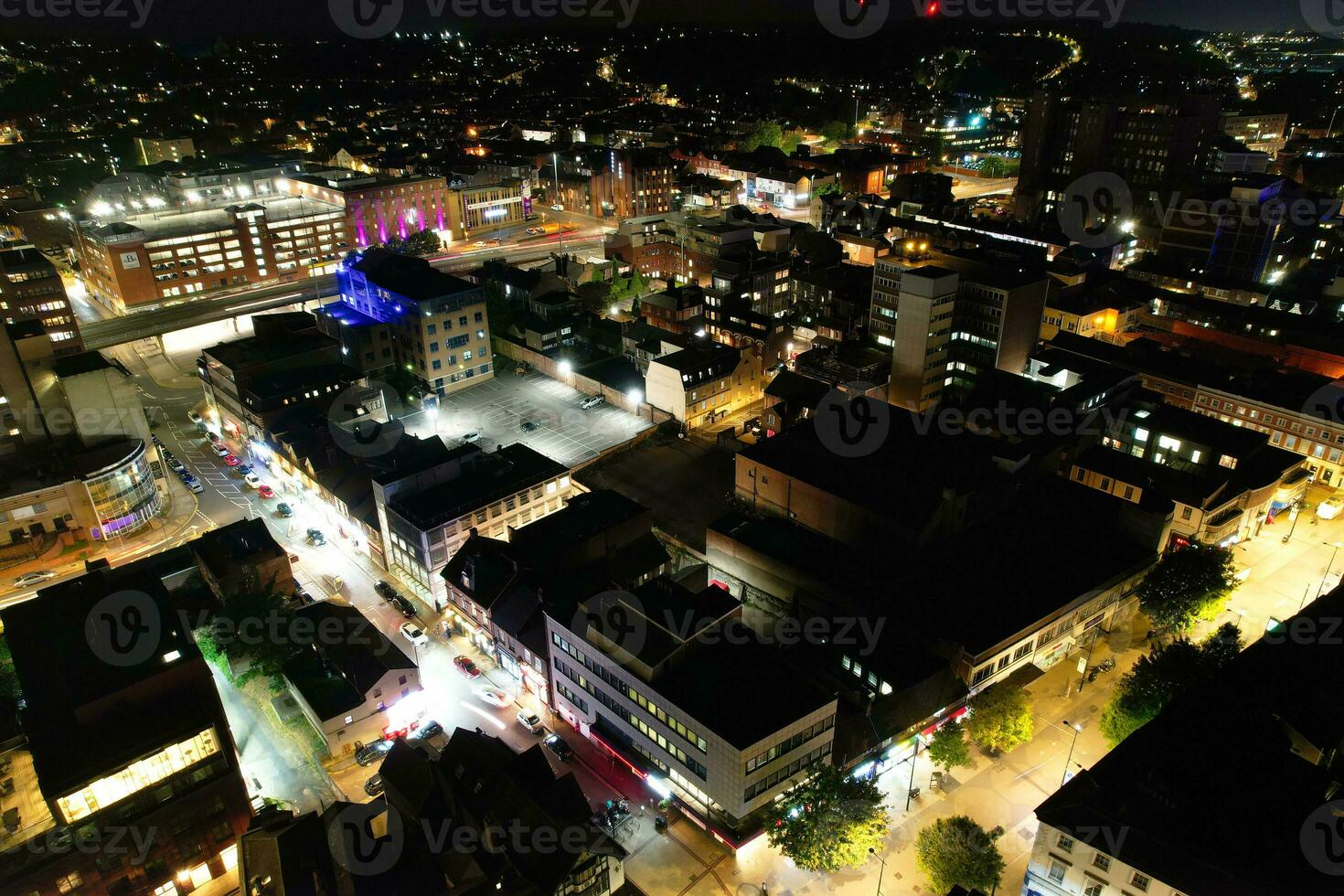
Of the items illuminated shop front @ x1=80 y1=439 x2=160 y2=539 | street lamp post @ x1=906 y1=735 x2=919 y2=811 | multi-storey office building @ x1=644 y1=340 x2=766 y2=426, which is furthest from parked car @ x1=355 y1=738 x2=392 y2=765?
multi-storey office building @ x1=644 y1=340 x2=766 y2=426

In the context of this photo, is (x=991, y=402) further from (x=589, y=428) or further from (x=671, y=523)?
(x=589, y=428)

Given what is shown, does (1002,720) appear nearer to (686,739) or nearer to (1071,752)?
(1071,752)

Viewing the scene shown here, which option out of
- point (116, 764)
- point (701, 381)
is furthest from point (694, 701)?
point (701, 381)

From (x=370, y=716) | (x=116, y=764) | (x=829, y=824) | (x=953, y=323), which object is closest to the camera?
(x=829, y=824)

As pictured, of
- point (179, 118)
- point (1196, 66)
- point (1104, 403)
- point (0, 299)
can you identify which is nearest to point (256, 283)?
point (0, 299)

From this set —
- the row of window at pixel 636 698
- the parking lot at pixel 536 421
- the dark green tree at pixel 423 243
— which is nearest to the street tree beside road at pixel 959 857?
the row of window at pixel 636 698

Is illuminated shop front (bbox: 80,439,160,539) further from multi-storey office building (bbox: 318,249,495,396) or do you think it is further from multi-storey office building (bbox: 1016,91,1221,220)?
multi-storey office building (bbox: 1016,91,1221,220)
